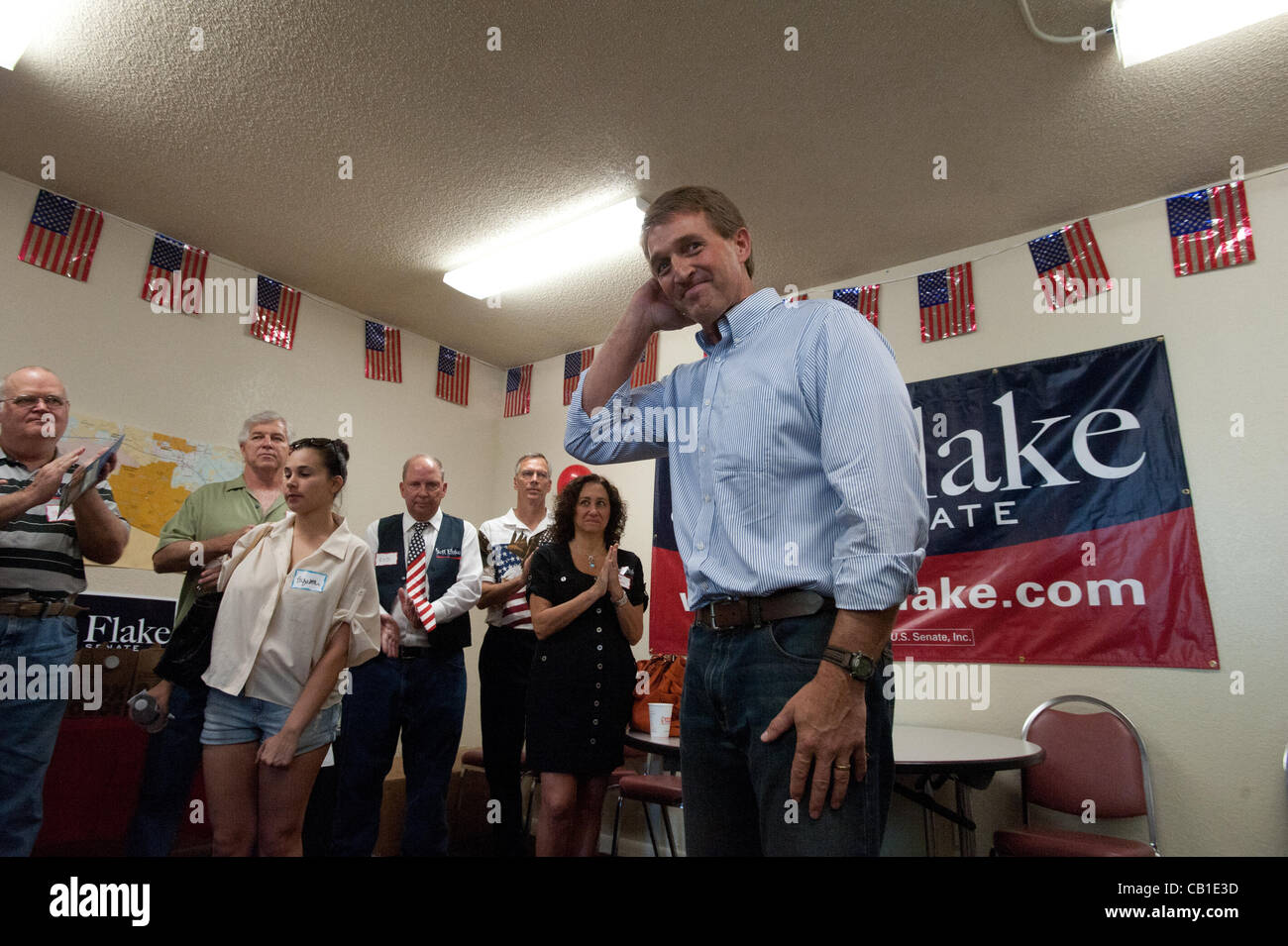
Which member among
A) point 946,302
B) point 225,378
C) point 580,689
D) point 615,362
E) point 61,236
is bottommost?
point 580,689

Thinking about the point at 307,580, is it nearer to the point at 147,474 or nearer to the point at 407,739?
the point at 407,739

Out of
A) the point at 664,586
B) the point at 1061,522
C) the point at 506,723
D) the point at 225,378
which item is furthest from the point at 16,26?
the point at 1061,522

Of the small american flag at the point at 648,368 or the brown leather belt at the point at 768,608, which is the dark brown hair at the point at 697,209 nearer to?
the brown leather belt at the point at 768,608

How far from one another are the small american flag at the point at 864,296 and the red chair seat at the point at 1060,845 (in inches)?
109

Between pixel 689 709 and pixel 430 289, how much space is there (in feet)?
13.9

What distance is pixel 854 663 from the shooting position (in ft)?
3.17

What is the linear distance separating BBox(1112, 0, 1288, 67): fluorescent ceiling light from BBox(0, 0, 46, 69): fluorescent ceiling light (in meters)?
3.98

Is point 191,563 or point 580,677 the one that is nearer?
point 191,563

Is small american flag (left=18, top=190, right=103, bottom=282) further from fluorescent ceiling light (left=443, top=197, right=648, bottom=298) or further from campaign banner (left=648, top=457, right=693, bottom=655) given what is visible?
campaign banner (left=648, top=457, right=693, bottom=655)

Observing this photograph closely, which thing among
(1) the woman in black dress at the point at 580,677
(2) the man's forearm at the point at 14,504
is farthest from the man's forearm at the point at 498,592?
(2) the man's forearm at the point at 14,504

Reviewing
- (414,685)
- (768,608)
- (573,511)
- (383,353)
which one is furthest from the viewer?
(383,353)

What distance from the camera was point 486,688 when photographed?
352 centimetres

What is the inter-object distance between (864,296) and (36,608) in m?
4.17
